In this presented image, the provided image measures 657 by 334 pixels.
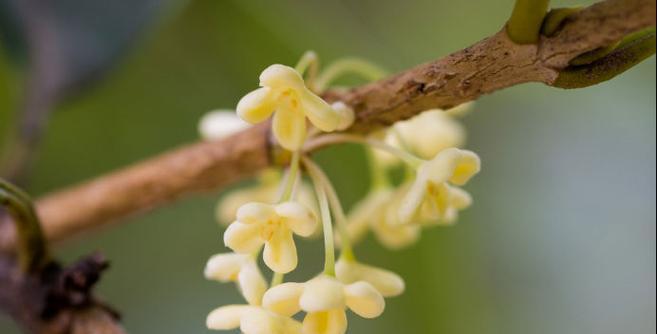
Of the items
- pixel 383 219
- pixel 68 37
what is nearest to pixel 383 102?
pixel 383 219

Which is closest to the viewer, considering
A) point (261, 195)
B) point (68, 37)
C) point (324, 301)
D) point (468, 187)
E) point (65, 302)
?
point (324, 301)

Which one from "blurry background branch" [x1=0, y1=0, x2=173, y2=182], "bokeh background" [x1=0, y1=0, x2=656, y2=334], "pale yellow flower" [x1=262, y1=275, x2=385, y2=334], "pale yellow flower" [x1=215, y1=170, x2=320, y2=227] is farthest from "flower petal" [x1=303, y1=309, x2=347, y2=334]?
"bokeh background" [x1=0, y1=0, x2=656, y2=334]

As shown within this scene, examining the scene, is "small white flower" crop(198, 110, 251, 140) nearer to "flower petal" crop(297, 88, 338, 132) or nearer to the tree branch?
the tree branch

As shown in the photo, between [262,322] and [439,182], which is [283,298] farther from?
[439,182]

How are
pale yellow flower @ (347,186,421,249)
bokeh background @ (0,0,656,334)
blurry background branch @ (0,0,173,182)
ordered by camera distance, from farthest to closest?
1. bokeh background @ (0,0,656,334)
2. blurry background branch @ (0,0,173,182)
3. pale yellow flower @ (347,186,421,249)

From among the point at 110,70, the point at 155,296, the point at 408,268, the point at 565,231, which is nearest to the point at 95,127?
the point at 155,296
